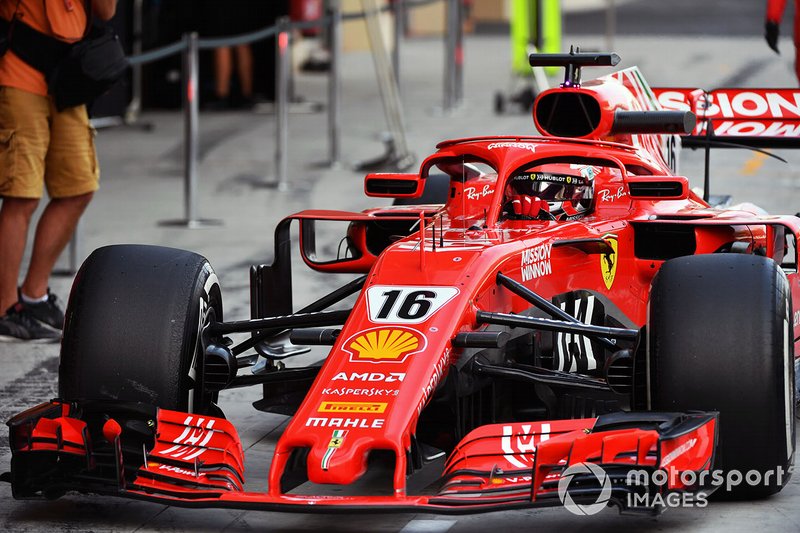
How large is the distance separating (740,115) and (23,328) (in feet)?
12.9

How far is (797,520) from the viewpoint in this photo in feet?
15.8

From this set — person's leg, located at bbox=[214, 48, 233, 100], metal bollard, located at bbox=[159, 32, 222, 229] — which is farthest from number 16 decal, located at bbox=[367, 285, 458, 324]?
person's leg, located at bbox=[214, 48, 233, 100]

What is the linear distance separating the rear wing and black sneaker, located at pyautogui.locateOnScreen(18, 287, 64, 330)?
11.1ft

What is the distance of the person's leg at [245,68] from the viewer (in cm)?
1723

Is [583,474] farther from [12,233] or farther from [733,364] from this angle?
[12,233]

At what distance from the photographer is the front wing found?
175 inches

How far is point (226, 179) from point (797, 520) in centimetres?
902

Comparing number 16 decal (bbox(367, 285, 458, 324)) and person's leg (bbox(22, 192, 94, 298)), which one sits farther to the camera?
person's leg (bbox(22, 192, 94, 298))

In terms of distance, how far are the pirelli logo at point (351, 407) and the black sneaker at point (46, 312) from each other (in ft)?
11.4

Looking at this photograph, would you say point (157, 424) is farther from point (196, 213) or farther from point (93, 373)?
point (196, 213)

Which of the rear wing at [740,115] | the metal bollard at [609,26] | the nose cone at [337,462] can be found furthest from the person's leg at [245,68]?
the nose cone at [337,462]

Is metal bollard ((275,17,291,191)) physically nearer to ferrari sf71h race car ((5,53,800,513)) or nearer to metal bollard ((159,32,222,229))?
metal bollard ((159,32,222,229))

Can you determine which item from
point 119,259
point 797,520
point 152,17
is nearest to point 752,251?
point 797,520

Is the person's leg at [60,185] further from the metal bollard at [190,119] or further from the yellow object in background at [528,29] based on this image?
the yellow object in background at [528,29]
